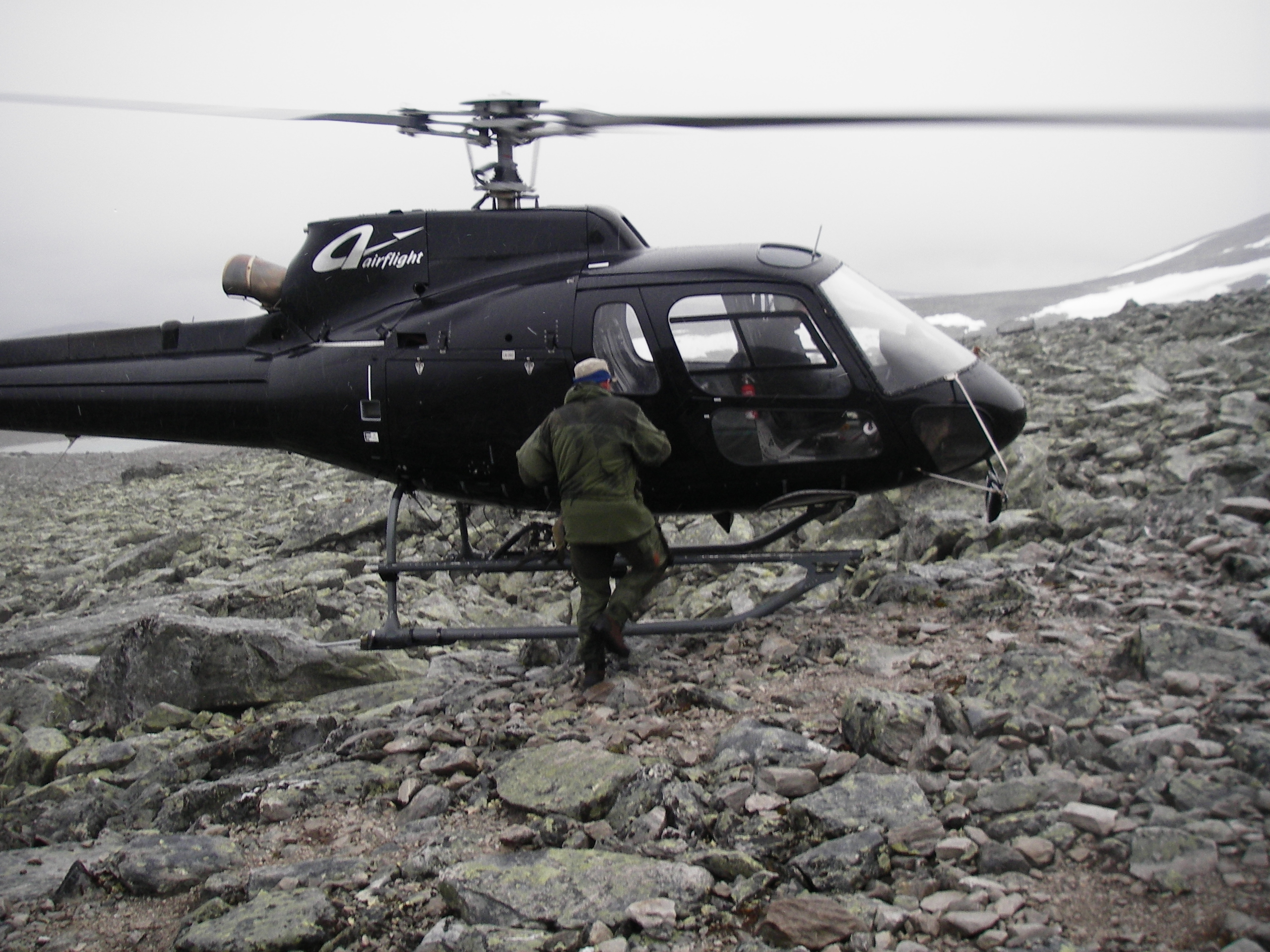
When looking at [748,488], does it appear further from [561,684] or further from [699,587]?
[699,587]

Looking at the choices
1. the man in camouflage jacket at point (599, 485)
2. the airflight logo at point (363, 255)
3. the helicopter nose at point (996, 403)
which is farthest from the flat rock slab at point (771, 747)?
the airflight logo at point (363, 255)

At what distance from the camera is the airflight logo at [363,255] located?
19.7 ft

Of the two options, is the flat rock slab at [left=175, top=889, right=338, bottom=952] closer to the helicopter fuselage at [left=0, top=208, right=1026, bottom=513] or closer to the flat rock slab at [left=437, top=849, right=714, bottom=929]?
the flat rock slab at [left=437, top=849, right=714, bottom=929]

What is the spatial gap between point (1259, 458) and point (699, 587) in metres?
3.88

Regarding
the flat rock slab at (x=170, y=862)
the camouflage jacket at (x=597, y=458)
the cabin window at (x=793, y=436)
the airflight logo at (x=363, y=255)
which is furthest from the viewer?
the airflight logo at (x=363, y=255)

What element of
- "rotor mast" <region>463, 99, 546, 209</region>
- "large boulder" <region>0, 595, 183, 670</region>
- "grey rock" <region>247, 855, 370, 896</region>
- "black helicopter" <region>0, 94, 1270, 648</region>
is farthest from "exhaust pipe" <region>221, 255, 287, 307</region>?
"grey rock" <region>247, 855, 370, 896</region>

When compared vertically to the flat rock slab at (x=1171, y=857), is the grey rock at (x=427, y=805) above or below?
below

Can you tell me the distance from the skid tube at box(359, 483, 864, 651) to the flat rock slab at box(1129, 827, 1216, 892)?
122 inches

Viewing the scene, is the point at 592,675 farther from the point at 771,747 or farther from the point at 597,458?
the point at 771,747

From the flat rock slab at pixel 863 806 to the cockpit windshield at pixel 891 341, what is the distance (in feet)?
8.08

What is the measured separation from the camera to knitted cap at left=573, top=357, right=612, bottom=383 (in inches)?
195

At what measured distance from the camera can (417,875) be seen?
10.5 ft

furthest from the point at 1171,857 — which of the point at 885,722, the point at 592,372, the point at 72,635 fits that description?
the point at 72,635

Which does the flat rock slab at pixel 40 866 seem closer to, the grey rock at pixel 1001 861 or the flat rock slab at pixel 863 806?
the flat rock slab at pixel 863 806
